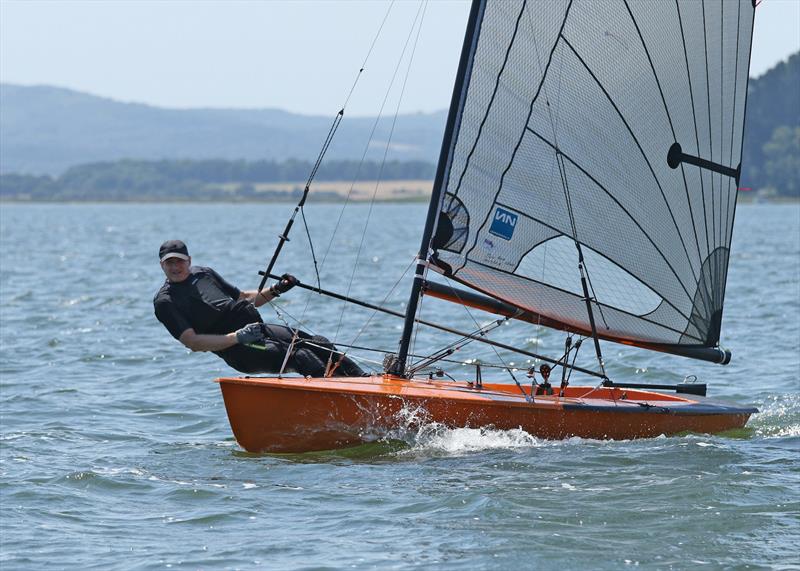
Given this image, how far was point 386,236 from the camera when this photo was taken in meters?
44.8

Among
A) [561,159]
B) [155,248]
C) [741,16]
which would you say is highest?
[741,16]

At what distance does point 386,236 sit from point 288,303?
27.0 metres

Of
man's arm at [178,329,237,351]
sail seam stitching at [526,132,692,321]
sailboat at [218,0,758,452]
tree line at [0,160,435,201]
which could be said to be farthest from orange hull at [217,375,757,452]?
tree line at [0,160,435,201]

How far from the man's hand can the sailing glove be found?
0.38 m

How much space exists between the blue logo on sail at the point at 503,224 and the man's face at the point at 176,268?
6.13ft

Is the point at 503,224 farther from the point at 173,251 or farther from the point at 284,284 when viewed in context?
the point at 173,251

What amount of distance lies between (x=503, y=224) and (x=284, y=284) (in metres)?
1.43

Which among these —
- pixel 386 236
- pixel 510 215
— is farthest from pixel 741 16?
pixel 386 236

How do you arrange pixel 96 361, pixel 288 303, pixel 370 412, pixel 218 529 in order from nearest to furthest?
pixel 218 529 < pixel 370 412 < pixel 96 361 < pixel 288 303

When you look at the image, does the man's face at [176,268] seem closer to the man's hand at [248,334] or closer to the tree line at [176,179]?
the man's hand at [248,334]

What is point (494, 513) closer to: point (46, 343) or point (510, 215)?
point (510, 215)

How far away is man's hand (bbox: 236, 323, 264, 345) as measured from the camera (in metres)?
7.57

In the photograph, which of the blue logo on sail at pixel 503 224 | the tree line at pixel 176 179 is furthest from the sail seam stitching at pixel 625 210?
the tree line at pixel 176 179

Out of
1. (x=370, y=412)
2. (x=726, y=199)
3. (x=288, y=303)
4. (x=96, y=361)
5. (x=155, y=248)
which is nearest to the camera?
(x=370, y=412)
